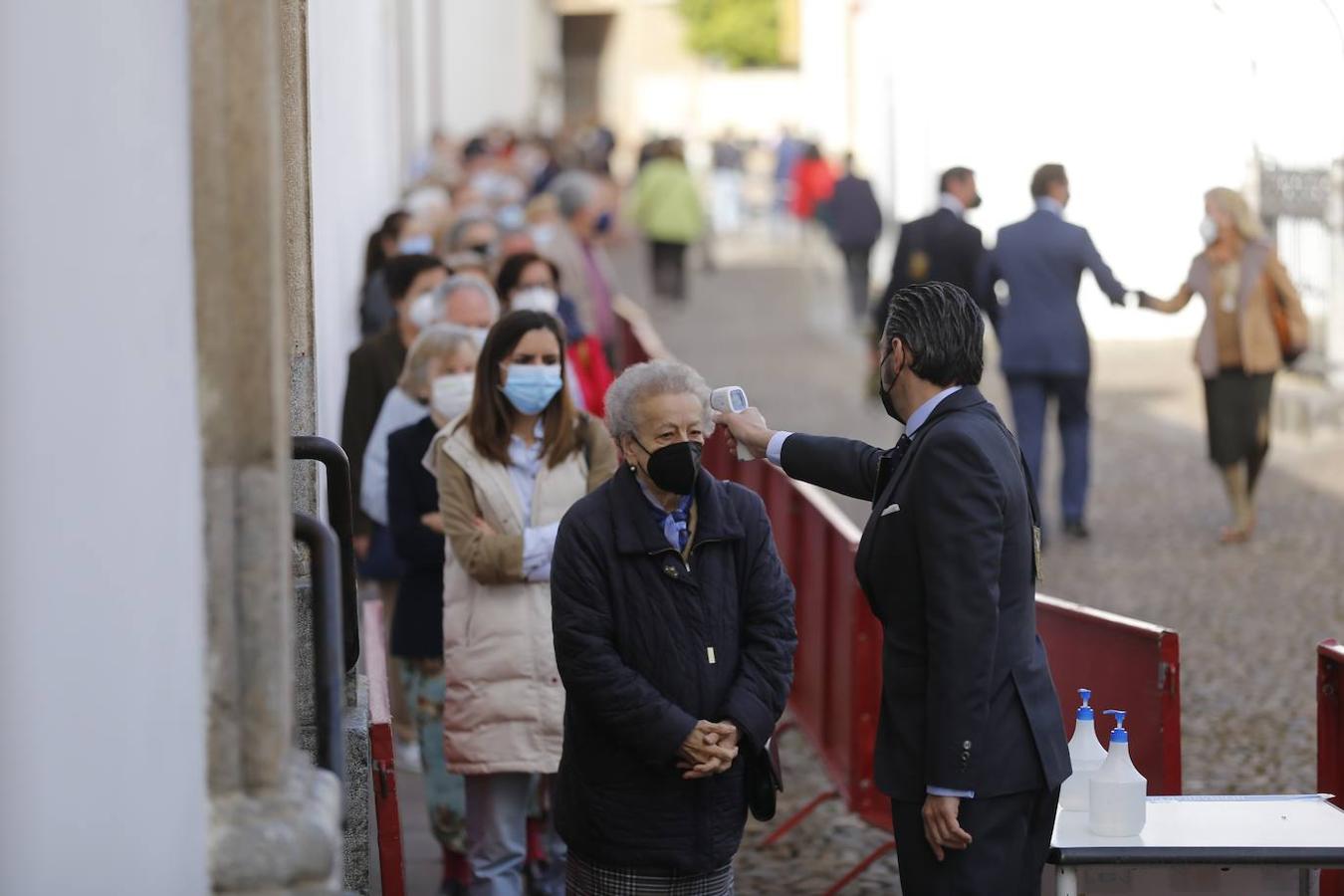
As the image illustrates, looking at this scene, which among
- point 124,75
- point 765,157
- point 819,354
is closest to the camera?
point 124,75

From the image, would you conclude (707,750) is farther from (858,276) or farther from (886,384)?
(858,276)

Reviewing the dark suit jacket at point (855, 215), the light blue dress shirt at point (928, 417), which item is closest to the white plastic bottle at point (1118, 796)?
the light blue dress shirt at point (928, 417)

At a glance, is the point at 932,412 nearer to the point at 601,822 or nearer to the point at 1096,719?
the point at 601,822

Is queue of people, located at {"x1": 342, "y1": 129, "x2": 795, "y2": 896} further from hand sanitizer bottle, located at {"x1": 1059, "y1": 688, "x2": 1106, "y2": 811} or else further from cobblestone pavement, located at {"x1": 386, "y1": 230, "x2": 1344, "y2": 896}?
cobblestone pavement, located at {"x1": 386, "y1": 230, "x2": 1344, "y2": 896}

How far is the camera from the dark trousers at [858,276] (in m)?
22.7

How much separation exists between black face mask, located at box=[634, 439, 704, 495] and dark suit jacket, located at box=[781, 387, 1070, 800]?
0.42 metres

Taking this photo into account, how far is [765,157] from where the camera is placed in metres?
49.4

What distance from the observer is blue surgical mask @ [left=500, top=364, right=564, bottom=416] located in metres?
5.62

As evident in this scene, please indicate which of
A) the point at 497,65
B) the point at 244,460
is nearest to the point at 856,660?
the point at 244,460

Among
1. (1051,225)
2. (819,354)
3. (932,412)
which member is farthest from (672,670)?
(819,354)

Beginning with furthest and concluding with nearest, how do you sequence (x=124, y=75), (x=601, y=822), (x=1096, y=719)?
(x=1096, y=719)
(x=601, y=822)
(x=124, y=75)

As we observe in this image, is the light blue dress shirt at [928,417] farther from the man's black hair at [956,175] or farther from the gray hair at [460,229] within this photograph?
the man's black hair at [956,175]

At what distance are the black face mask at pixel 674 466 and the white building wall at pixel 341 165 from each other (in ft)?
6.26

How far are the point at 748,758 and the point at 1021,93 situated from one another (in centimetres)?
1911
